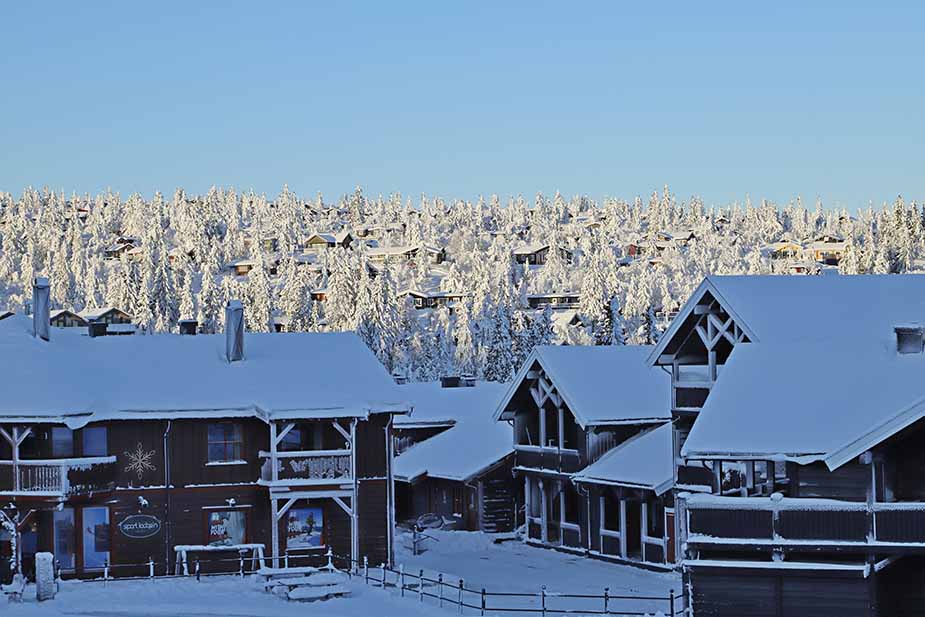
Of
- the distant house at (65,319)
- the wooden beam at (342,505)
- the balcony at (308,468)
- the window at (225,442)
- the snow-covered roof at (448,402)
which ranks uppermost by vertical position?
the distant house at (65,319)

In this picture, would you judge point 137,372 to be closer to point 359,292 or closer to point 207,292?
point 359,292

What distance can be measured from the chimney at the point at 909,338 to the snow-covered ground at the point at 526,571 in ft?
27.2

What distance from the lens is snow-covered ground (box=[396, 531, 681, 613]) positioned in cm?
3438

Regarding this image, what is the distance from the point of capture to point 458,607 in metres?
32.2

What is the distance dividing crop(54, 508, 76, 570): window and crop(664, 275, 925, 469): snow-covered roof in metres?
17.0

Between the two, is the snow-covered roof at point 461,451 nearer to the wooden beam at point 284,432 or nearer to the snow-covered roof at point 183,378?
the snow-covered roof at point 183,378

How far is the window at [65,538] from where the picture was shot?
37.4 meters

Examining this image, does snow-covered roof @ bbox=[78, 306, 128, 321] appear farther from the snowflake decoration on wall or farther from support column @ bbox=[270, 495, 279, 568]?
support column @ bbox=[270, 495, 279, 568]

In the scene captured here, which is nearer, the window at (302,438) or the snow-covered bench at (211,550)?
Result: the snow-covered bench at (211,550)

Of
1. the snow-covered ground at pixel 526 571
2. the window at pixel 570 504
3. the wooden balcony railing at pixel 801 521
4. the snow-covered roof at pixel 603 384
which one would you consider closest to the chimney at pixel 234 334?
the snow-covered ground at pixel 526 571

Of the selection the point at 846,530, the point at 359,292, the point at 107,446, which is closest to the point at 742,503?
the point at 846,530

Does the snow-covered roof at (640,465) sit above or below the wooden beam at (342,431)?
below

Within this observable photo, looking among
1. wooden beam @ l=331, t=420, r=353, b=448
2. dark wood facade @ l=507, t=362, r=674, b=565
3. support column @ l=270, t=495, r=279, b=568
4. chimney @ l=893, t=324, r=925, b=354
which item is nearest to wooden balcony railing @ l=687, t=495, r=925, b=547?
chimney @ l=893, t=324, r=925, b=354

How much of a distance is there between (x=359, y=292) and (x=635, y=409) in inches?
4292
